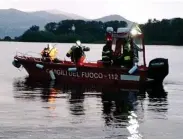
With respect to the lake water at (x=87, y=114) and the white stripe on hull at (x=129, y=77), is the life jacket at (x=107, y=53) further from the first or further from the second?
the lake water at (x=87, y=114)

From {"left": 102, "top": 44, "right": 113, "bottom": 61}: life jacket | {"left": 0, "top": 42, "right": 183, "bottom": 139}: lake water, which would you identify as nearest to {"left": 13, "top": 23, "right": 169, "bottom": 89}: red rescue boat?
{"left": 102, "top": 44, "right": 113, "bottom": 61}: life jacket

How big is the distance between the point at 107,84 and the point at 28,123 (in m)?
12.3

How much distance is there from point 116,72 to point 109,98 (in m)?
5.03

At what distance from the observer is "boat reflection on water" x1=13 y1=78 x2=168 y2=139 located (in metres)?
16.9

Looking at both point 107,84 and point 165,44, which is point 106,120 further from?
point 165,44

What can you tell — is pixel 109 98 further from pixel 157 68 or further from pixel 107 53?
pixel 157 68

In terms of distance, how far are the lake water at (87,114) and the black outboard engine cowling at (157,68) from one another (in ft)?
5.39

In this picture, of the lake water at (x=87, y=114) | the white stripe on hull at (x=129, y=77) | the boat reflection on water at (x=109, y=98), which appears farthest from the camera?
the white stripe on hull at (x=129, y=77)

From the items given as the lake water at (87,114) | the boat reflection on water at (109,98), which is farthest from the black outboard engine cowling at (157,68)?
the lake water at (87,114)

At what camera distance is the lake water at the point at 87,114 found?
1489 cm

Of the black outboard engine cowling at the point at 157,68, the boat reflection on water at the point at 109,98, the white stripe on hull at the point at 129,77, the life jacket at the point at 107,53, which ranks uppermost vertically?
the life jacket at the point at 107,53

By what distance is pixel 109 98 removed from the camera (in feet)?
→ 74.6

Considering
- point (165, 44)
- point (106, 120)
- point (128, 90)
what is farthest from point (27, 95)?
point (165, 44)

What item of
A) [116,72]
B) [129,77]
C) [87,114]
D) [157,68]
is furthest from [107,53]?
[87,114]
